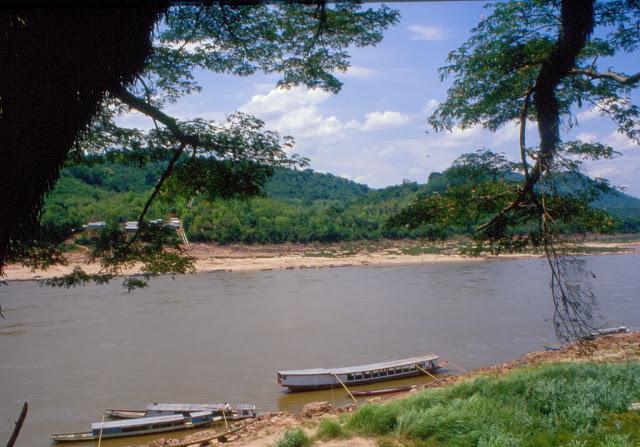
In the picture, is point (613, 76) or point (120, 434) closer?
point (613, 76)

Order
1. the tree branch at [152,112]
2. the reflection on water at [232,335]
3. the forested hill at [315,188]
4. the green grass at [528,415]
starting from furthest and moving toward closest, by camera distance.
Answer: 1. the forested hill at [315,188]
2. the reflection on water at [232,335]
3. the green grass at [528,415]
4. the tree branch at [152,112]

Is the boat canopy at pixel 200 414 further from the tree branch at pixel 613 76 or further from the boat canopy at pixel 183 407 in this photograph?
the tree branch at pixel 613 76

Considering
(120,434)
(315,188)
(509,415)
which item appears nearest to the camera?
(509,415)

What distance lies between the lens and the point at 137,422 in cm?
877

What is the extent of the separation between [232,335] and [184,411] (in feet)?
20.2

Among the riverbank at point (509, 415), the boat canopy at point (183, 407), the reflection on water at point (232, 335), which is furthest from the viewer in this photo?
the reflection on water at point (232, 335)

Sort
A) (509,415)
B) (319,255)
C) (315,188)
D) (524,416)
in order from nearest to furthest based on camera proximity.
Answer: (524,416) → (509,415) → (319,255) → (315,188)

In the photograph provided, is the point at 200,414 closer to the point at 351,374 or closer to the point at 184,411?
the point at 184,411

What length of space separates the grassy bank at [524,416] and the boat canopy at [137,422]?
3873mm

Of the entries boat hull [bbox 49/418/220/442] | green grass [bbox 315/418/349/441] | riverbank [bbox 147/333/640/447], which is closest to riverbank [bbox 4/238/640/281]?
boat hull [bbox 49/418/220/442]

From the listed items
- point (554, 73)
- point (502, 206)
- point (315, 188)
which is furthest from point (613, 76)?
point (315, 188)

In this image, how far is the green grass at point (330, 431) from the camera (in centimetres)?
572

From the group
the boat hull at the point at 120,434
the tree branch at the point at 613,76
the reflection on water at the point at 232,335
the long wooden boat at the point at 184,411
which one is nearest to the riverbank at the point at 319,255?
the reflection on water at the point at 232,335

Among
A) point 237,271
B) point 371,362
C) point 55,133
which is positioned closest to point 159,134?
point 55,133
